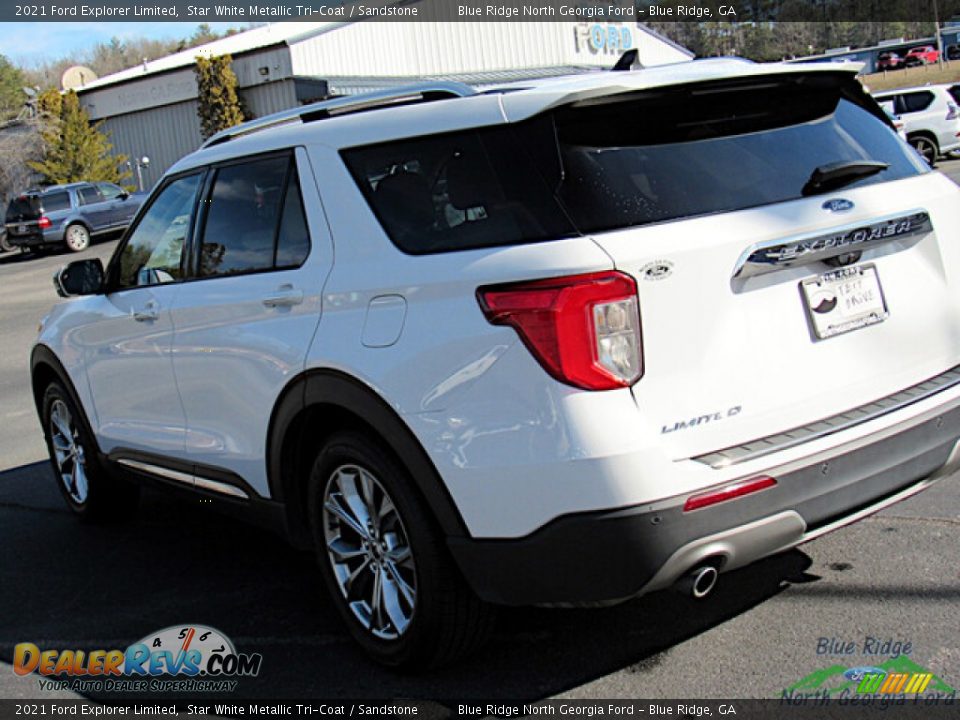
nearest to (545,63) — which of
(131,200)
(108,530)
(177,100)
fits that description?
(177,100)

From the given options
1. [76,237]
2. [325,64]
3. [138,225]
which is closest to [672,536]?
[138,225]

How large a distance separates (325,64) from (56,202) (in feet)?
32.4

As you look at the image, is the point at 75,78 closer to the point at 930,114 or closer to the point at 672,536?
the point at 930,114

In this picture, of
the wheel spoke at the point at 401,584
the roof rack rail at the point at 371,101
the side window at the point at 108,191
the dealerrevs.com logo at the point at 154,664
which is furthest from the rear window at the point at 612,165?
the side window at the point at 108,191

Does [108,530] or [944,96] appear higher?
[944,96]

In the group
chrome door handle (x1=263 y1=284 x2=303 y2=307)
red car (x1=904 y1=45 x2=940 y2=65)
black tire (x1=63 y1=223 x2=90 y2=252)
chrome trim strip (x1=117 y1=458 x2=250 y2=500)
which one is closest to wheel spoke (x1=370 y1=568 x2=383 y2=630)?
chrome trim strip (x1=117 y1=458 x2=250 y2=500)

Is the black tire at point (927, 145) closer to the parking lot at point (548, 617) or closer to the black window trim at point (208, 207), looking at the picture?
the parking lot at point (548, 617)

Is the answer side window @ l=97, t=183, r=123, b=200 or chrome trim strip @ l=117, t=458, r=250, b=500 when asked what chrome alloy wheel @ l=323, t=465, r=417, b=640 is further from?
side window @ l=97, t=183, r=123, b=200

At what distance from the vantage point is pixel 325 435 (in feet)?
12.4

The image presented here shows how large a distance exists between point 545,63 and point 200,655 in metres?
36.5

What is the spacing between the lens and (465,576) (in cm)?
319

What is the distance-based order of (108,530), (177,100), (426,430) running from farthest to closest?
(177,100) → (108,530) → (426,430)

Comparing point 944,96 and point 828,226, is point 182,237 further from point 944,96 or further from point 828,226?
point 944,96

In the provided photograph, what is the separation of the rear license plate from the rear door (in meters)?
1.56
